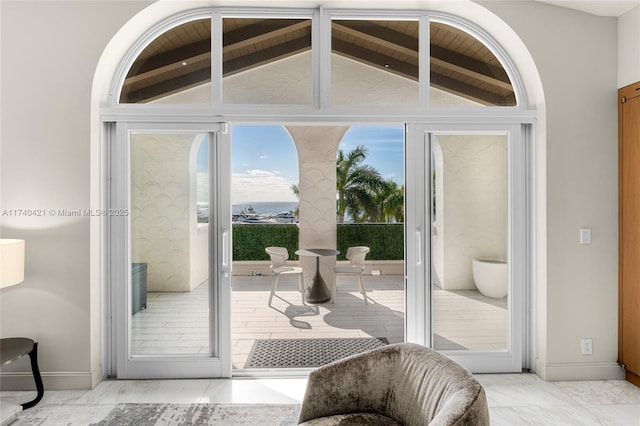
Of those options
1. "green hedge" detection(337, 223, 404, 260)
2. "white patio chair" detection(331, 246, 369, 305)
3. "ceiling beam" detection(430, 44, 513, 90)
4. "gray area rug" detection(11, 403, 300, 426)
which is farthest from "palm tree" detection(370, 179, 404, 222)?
"gray area rug" detection(11, 403, 300, 426)

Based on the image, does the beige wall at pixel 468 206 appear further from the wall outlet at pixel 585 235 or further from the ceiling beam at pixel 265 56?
the ceiling beam at pixel 265 56

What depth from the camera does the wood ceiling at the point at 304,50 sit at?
10.0 feet

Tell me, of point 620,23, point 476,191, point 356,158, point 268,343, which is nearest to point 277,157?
point 356,158

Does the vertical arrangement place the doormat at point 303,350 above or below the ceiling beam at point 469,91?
below

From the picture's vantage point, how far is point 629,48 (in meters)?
2.86

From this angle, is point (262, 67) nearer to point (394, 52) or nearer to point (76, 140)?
point (394, 52)

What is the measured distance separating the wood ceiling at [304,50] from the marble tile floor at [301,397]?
219cm

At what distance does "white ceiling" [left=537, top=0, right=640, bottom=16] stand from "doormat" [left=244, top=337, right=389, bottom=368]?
10.7ft

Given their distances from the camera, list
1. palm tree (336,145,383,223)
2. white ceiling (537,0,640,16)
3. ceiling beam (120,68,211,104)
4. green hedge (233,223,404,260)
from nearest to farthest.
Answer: white ceiling (537,0,640,16) → ceiling beam (120,68,211,104) → green hedge (233,223,404,260) → palm tree (336,145,383,223)

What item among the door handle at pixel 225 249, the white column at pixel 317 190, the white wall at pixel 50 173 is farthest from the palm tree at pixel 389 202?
the white wall at pixel 50 173

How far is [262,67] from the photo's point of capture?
10.1 ft

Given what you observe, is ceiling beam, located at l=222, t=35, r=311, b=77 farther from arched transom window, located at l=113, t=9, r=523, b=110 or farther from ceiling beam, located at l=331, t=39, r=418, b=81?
ceiling beam, located at l=331, t=39, r=418, b=81

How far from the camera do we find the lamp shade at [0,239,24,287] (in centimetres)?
248

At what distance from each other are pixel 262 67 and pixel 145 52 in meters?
0.95
